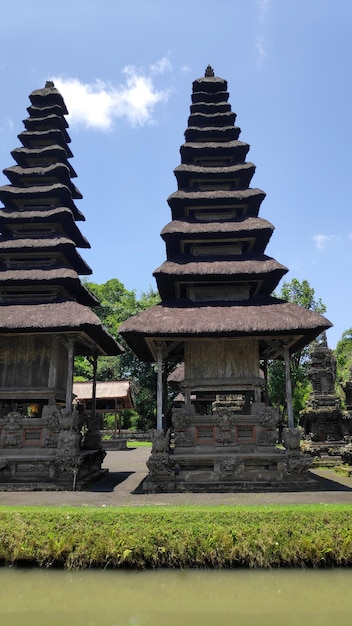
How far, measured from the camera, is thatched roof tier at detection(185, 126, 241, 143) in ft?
68.6

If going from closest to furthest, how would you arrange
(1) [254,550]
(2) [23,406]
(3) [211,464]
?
(1) [254,550]
(3) [211,464]
(2) [23,406]

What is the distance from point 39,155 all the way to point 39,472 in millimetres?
14311

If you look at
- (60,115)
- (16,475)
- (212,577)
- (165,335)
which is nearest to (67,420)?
(16,475)

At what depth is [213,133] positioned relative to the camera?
21.0 m

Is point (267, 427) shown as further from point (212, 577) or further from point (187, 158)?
point (187, 158)

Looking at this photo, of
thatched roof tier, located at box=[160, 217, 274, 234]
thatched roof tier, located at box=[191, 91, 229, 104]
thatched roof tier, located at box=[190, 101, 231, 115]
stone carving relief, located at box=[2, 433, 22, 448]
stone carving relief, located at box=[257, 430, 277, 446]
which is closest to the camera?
stone carving relief, located at box=[257, 430, 277, 446]

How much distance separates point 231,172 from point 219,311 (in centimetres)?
736

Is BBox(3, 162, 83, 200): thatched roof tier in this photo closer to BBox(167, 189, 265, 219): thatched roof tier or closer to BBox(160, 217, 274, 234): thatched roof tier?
BBox(167, 189, 265, 219): thatched roof tier

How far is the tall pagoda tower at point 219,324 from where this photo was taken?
14086 mm

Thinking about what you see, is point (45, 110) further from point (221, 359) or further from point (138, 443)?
point (138, 443)

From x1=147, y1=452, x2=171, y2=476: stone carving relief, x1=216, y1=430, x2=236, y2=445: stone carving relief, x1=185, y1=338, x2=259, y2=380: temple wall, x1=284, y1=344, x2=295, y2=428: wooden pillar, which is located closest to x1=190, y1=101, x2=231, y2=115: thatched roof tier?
x1=185, y1=338, x2=259, y2=380: temple wall

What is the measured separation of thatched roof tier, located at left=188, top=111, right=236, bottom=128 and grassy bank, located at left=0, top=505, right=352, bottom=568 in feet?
61.3

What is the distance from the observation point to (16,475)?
14789 mm

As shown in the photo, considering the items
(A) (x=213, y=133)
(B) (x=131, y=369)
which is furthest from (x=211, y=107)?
(B) (x=131, y=369)
